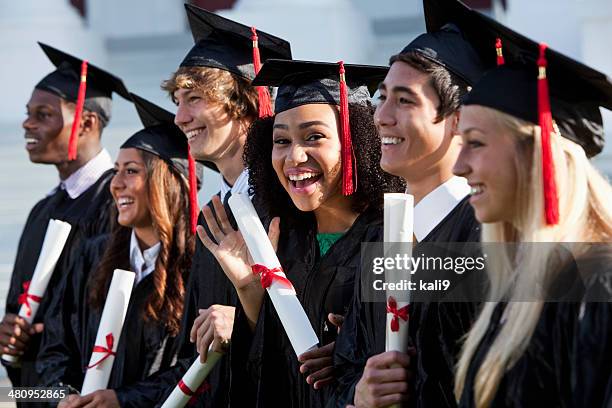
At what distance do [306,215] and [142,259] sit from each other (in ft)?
3.91

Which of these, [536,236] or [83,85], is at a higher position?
[83,85]

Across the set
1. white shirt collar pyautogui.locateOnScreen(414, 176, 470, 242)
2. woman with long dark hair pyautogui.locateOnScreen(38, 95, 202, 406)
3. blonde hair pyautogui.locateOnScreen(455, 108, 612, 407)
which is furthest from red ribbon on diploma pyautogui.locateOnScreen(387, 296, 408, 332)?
woman with long dark hair pyautogui.locateOnScreen(38, 95, 202, 406)

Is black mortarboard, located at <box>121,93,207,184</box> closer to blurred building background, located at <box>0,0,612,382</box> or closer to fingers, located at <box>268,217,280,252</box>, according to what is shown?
fingers, located at <box>268,217,280,252</box>

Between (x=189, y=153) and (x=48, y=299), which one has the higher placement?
(x=189, y=153)

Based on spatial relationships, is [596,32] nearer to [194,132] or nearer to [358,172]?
[194,132]

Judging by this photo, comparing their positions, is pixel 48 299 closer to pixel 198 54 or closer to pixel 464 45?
pixel 198 54

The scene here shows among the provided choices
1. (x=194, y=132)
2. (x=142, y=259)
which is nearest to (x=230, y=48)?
(x=194, y=132)

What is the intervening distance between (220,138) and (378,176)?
38.1 inches

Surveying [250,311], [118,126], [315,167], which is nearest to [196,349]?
[250,311]

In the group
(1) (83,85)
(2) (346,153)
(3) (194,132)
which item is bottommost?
(2) (346,153)

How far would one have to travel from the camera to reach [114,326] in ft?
16.2

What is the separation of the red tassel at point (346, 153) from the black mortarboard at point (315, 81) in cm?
6

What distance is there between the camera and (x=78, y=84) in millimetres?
6566

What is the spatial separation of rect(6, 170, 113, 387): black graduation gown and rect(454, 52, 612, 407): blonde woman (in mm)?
3029
